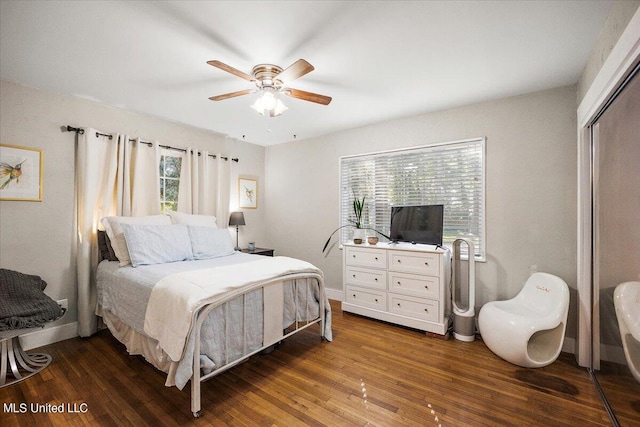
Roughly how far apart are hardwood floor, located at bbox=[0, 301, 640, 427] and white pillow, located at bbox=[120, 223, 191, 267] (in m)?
0.89

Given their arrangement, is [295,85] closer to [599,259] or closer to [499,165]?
[499,165]

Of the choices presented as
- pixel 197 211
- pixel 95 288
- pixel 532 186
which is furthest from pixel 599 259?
pixel 95 288

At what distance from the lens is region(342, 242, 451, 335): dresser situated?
9.77 ft

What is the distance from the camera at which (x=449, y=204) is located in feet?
10.9

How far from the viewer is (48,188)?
2801mm

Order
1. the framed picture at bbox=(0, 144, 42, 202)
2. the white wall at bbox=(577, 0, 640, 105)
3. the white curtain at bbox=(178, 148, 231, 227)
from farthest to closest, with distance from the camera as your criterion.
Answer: the white curtain at bbox=(178, 148, 231, 227) < the framed picture at bbox=(0, 144, 42, 202) < the white wall at bbox=(577, 0, 640, 105)

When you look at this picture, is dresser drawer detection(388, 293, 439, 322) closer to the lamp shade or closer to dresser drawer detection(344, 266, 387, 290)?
dresser drawer detection(344, 266, 387, 290)

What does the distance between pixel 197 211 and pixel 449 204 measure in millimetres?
3280

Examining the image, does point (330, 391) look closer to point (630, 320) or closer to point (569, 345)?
point (630, 320)

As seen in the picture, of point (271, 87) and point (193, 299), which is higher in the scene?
point (271, 87)

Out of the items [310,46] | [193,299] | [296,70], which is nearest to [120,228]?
[193,299]

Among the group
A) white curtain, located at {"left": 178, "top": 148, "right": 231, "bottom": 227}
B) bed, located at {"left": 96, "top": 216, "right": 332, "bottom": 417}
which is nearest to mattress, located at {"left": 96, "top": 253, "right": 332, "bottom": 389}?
bed, located at {"left": 96, "top": 216, "right": 332, "bottom": 417}

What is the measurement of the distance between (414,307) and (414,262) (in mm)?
494

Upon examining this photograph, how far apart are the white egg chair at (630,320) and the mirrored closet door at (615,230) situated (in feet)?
0.15
